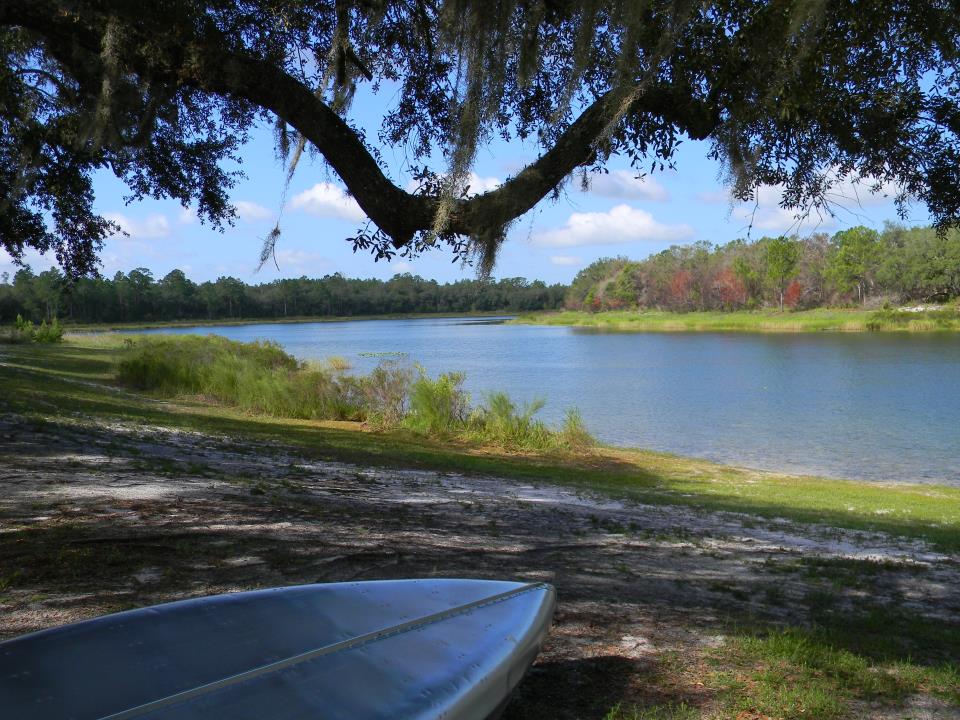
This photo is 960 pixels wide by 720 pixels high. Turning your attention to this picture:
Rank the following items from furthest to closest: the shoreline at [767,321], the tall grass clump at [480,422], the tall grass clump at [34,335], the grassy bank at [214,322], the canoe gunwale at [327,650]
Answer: the grassy bank at [214,322] < the shoreline at [767,321] < the tall grass clump at [34,335] < the tall grass clump at [480,422] < the canoe gunwale at [327,650]

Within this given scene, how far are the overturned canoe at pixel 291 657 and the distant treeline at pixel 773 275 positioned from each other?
1289 inches

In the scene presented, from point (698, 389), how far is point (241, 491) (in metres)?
23.1

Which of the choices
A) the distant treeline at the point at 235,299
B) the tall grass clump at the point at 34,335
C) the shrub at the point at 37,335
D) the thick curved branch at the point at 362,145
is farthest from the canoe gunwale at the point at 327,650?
the distant treeline at the point at 235,299

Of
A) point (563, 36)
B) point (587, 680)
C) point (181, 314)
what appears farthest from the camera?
point (181, 314)

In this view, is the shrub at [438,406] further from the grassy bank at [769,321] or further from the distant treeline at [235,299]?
the distant treeline at [235,299]

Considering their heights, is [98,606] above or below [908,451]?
above

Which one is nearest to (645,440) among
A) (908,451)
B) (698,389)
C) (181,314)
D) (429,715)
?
(908,451)

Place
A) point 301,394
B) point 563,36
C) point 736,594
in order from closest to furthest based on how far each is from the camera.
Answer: point 736,594 < point 563,36 < point 301,394

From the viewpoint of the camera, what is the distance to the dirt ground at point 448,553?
3445 mm

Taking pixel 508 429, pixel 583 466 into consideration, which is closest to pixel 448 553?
pixel 583 466

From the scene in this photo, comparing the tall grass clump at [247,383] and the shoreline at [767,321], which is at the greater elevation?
the shoreline at [767,321]

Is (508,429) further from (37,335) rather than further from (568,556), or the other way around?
(37,335)

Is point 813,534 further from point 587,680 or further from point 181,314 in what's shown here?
point 181,314

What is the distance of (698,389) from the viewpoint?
1096 inches
